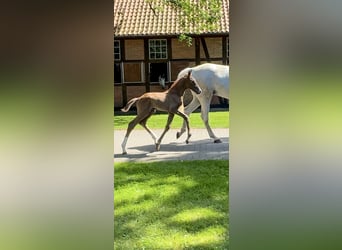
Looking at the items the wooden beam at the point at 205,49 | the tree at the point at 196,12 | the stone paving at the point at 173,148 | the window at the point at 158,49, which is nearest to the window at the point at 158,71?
the window at the point at 158,49

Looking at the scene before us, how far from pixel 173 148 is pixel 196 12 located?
2.49m

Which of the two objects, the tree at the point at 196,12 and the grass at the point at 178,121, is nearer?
the grass at the point at 178,121

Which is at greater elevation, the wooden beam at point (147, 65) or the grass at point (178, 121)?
the wooden beam at point (147, 65)

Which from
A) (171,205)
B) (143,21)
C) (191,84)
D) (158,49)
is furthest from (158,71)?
(171,205)

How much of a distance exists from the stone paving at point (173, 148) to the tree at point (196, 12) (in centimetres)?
187

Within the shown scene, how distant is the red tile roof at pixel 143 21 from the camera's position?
7.46m

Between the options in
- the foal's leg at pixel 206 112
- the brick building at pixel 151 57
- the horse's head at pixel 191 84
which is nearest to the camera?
the horse's head at pixel 191 84

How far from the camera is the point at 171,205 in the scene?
125 inches

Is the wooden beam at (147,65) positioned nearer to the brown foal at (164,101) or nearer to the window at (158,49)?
the window at (158,49)

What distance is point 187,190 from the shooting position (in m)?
3.46

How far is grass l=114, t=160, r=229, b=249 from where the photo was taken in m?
2.45
